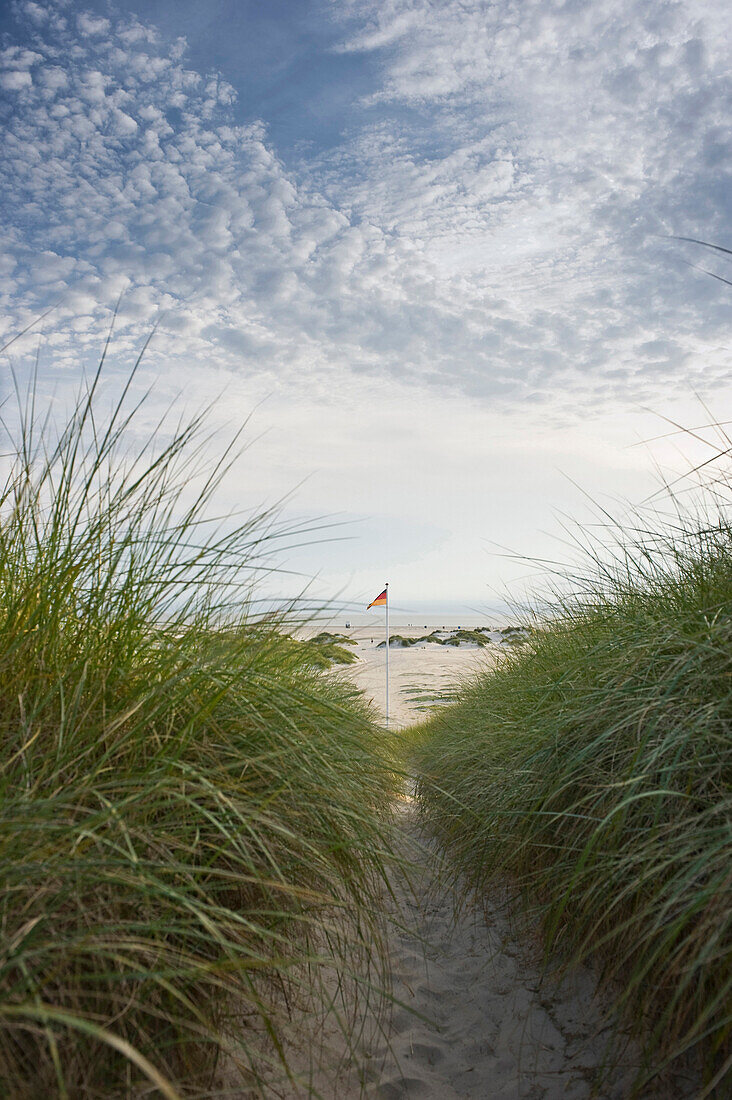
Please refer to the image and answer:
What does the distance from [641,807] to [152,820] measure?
4.42 feet

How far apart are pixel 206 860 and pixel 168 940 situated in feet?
0.68

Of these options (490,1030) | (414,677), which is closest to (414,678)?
(414,677)

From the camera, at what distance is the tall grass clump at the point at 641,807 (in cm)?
158

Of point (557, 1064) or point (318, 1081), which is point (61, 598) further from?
point (557, 1064)

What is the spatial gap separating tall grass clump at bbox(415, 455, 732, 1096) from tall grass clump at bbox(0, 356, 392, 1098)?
2.08ft

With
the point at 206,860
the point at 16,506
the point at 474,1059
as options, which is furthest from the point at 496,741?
the point at 16,506

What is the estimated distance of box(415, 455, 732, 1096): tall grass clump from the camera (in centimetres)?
158

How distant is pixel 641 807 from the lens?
2.02 metres

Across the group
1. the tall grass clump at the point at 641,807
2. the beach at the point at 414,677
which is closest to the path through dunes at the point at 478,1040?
the tall grass clump at the point at 641,807

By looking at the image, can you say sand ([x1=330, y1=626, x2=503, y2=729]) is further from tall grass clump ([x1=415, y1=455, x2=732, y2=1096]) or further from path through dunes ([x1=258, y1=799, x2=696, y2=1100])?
path through dunes ([x1=258, y1=799, x2=696, y2=1100])

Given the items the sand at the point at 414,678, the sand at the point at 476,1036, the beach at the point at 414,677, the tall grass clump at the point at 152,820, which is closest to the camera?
the tall grass clump at the point at 152,820

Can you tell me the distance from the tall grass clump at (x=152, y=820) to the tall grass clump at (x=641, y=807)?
635 millimetres

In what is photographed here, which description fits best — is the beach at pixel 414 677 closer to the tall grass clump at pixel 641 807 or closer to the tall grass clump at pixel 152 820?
the tall grass clump at pixel 641 807

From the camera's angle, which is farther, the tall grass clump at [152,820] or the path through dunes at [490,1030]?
the path through dunes at [490,1030]
